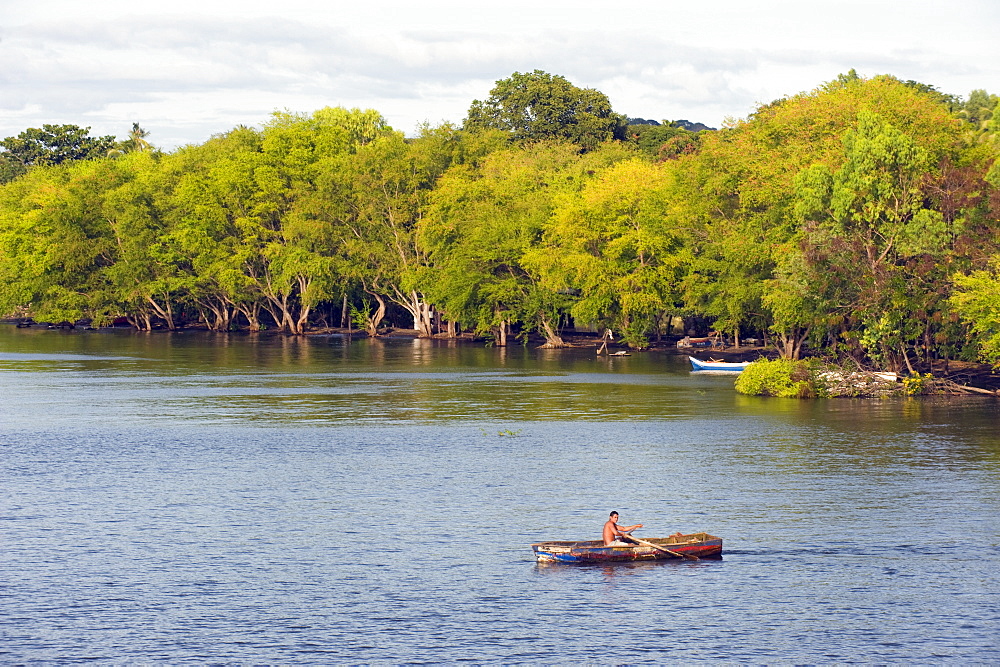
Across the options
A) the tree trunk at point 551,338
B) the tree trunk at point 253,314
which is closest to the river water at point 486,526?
the tree trunk at point 551,338

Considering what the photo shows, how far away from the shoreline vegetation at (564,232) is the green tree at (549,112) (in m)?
0.33

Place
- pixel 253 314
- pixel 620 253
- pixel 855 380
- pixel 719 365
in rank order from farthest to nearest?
1. pixel 253 314
2. pixel 620 253
3. pixel 719 365
4. pixel 855 380

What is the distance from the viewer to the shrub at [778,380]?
85.6 m

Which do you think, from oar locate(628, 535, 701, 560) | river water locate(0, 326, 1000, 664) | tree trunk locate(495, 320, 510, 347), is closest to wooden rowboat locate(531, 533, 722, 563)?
oar locate(628, 535, 701, 560)

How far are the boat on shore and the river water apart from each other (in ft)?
51.4

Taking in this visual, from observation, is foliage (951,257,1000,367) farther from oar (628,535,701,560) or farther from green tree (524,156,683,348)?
green tree (524,156,683,348)

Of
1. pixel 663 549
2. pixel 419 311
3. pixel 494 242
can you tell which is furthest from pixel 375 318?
pixel 663 549

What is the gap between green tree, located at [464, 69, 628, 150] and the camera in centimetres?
17475

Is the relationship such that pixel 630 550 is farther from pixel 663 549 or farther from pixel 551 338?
pixel 551 338

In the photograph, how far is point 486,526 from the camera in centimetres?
4688

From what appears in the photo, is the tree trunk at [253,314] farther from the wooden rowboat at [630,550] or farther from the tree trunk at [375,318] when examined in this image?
the wooden rowboat at [630,550]

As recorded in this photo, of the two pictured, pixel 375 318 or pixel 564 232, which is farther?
pixel 375 318

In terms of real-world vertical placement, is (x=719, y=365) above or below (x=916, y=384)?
above

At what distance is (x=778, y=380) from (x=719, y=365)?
53.1ft
